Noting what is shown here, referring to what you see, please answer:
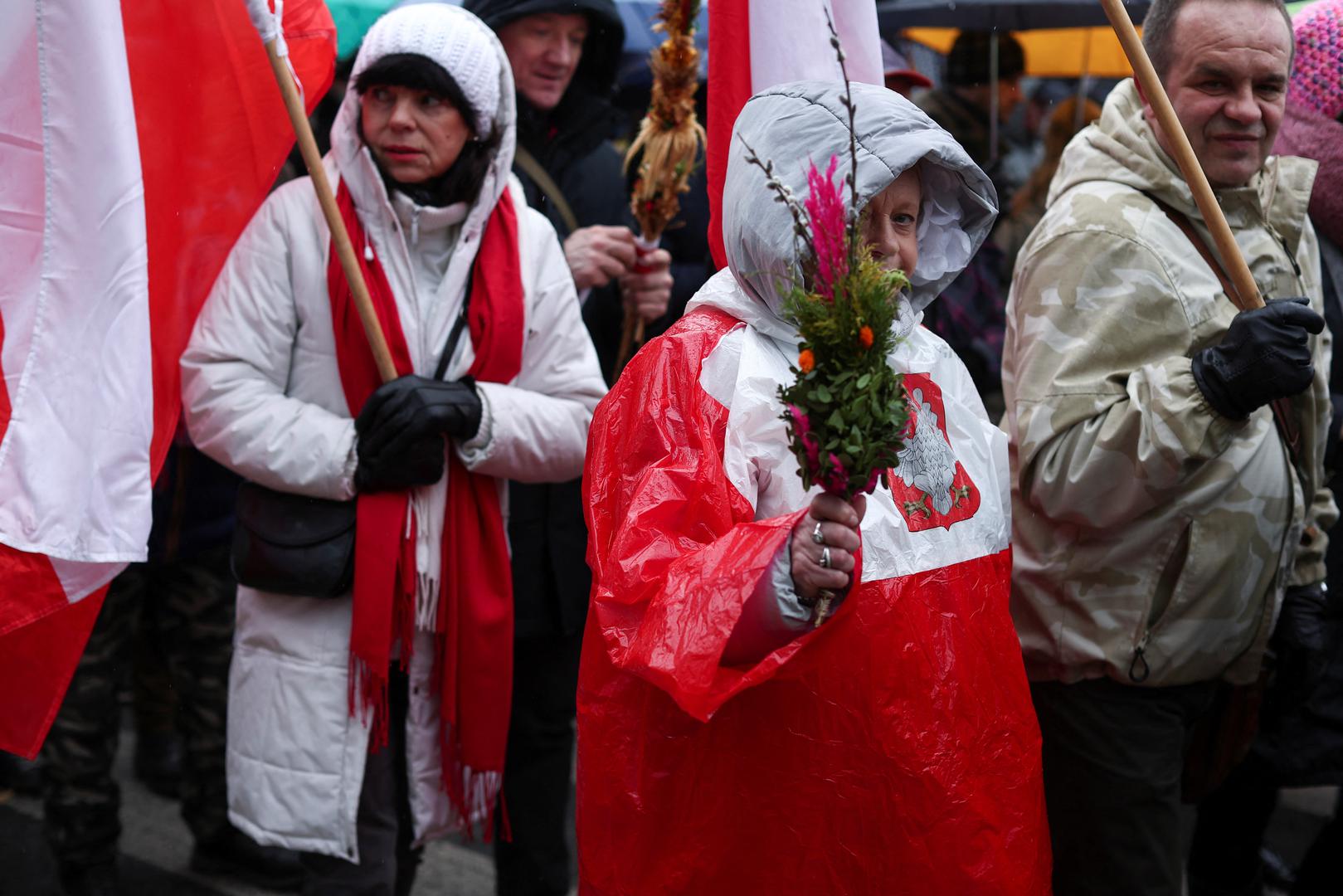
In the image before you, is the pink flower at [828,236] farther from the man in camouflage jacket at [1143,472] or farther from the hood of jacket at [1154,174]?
the hood of jacket at [1154,174]

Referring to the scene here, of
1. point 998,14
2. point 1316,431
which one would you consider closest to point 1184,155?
point 1316,431

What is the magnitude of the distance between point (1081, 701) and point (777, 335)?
3.79ft

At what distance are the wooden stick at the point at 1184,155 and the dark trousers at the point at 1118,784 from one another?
81cm

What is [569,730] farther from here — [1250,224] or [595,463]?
[1250,224]

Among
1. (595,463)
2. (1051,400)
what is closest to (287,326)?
(595,463)

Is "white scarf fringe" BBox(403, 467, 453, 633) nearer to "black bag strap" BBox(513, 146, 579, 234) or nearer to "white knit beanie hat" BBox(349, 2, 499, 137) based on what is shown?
"white knit beanie hat" BBox(349, 2, 499, 137)

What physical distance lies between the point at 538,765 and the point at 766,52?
1.80m

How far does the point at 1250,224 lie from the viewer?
9.96ft

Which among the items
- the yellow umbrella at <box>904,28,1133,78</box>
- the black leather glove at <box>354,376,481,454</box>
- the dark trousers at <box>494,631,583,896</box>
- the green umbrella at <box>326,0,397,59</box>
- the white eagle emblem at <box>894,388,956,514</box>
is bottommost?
the dark trousers at <box>494,631,583,896</box>

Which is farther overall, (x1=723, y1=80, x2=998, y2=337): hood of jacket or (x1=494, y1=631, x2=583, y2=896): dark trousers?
(x1=494, y1=631, x2=583, y2=896): dark trousers

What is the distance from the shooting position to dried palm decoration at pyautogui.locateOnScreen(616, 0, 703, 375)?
12.3 ft

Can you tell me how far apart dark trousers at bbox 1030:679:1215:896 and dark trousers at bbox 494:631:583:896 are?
1.20 metres

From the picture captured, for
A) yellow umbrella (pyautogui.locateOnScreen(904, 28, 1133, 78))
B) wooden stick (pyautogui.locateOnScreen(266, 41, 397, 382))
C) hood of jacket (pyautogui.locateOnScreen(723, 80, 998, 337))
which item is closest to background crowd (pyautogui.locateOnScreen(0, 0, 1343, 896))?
wooden stick (pyautogui.locateOnScreen(266, 41, 397, 382))

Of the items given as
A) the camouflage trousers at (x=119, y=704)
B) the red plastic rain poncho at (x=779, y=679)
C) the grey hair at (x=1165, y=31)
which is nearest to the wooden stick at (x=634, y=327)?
the camouflage trousers at (x=119, y=704)
